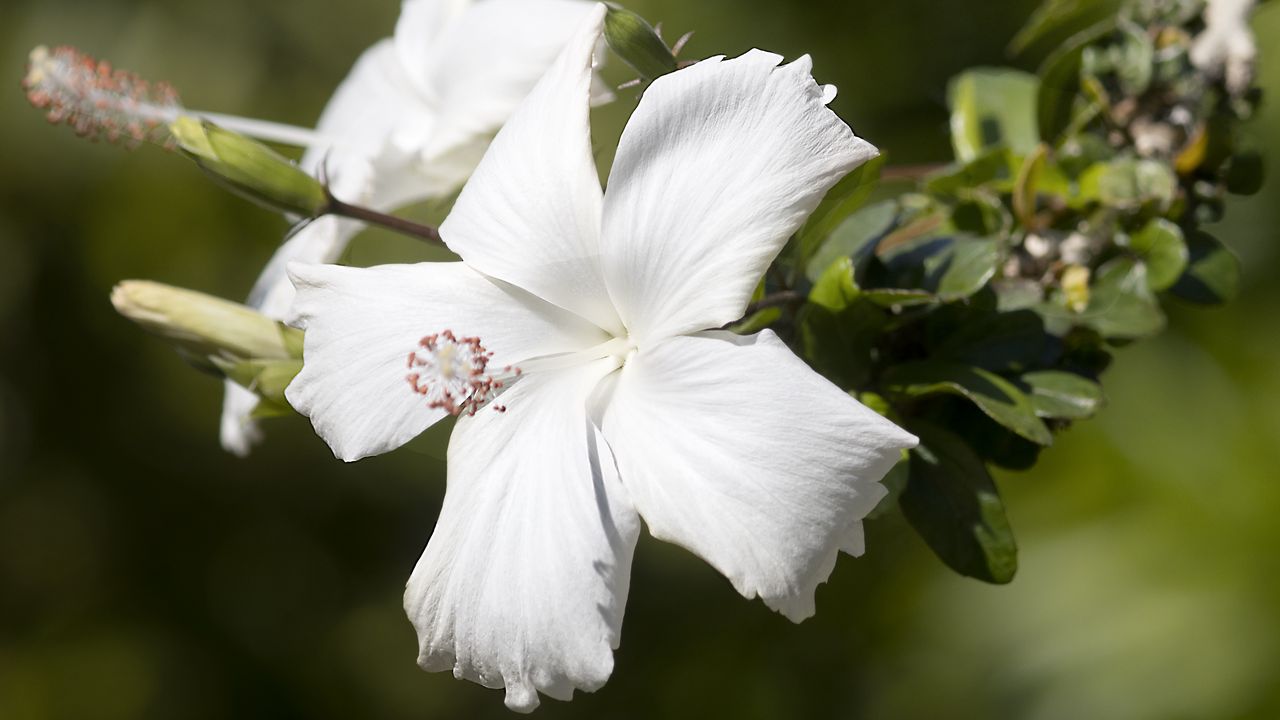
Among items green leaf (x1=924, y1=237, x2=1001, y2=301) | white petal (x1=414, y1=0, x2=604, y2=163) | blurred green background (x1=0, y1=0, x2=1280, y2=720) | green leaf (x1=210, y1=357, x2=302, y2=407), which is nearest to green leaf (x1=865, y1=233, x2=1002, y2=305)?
green leaf (x1=924, y1=237, x2=1001, y2=301)

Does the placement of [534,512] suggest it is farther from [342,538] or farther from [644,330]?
[342,538]

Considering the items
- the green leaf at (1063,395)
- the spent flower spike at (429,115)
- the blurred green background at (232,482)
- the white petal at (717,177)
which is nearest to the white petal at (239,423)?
the spent flower spike at (429,115)

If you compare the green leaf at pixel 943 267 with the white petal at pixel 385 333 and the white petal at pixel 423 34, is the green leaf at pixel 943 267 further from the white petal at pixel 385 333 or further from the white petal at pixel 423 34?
the white petal at pixel 423 34

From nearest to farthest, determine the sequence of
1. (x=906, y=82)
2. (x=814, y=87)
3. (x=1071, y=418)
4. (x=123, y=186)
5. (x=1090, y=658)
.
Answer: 1. (x=814, y=87)
2. (x=1071, y=418)
3. (x=1090, y=658)
4. (x=906, y=82)
5. (x=123, y=186)

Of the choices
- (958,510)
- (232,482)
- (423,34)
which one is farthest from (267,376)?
(232,482)

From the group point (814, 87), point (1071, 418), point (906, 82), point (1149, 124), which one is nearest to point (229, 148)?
point (814, 87)

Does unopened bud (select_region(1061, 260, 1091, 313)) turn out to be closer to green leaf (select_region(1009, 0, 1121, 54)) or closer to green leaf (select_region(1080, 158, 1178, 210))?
green leaf (select_region(1080, 158, 1178, 210))
